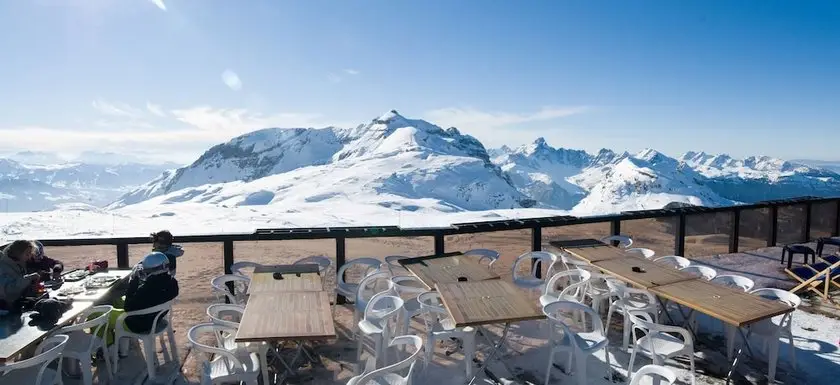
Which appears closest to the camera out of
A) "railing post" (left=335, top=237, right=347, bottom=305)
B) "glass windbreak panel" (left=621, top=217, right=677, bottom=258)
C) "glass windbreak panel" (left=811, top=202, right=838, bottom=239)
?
"railing post" (left=335, top=237, right=347, bottom=305)

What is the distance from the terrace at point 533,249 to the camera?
4492 mm

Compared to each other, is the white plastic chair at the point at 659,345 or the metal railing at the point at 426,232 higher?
the metal railing at the point at 426,232

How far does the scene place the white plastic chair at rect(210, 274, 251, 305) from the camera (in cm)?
490

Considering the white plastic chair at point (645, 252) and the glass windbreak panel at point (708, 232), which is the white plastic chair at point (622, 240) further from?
the glass windbreak panel at point (708, 232)

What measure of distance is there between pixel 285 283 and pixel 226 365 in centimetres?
128

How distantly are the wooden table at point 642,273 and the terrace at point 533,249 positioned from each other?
2.36ft

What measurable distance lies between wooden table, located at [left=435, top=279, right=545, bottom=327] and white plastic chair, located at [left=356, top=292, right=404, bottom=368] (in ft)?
1.47

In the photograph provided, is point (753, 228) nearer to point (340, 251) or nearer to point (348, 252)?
point (348, 252)

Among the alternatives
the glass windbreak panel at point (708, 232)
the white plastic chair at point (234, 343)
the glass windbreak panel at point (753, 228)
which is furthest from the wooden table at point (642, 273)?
the glass windbreak panel at point (708, 232)

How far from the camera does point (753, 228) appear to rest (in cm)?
1067

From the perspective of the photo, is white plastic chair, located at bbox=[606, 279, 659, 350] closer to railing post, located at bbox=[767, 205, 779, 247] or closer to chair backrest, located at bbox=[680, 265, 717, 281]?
chair backrest, located at bbox=[680, 265, 717, 281]

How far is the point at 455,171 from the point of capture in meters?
105

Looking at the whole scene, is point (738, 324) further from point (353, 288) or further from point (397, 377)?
point (353, 288)

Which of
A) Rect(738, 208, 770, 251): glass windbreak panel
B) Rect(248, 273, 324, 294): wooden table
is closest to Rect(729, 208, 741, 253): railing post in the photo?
Rect(738, 208, 770, 251): glass windbreak panel
